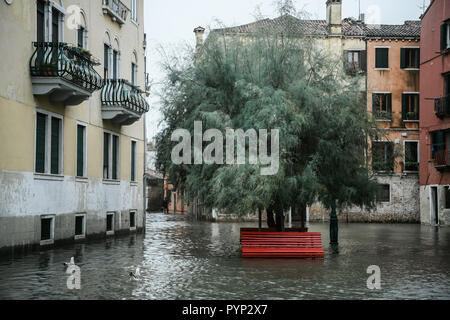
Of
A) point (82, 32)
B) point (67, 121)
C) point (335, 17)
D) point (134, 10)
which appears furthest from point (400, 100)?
point (67, 121)

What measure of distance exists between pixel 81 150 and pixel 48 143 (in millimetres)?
3006

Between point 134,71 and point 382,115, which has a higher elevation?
point 134,71

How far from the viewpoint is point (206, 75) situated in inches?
699

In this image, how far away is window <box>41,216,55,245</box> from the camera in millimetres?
18716

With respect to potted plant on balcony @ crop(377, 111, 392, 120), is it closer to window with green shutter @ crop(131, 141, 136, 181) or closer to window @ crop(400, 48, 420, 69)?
window with green shutter @ crop(131, 141, 136, 181)

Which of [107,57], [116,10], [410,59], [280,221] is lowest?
[280,221]

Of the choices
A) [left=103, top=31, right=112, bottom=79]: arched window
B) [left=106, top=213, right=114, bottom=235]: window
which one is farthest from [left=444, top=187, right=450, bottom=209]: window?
[left=103, top=31, right=112, bottom=79]: arched window

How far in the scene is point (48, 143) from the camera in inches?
748

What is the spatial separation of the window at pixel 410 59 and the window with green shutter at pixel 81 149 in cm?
2702

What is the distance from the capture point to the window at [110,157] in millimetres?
24597

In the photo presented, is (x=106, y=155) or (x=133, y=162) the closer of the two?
(x=106, y=155)

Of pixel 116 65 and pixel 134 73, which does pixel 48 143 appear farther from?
pixel 134 73

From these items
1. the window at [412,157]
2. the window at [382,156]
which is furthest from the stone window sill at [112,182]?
the window at [412,157]
